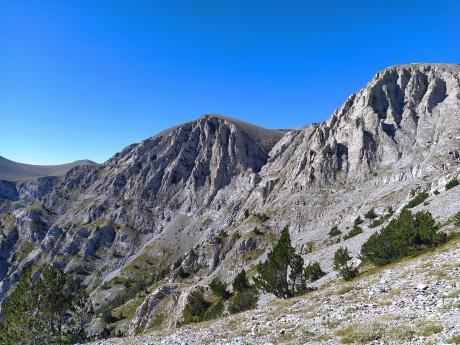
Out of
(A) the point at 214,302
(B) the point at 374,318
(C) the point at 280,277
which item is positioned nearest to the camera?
(B) the point at 374,318

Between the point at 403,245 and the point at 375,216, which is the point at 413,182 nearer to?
the point at 375,216

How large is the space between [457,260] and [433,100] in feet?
653

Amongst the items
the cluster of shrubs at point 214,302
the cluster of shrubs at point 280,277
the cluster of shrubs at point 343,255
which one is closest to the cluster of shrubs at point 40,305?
the cluster of shrubs at point 280,277

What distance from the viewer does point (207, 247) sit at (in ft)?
647

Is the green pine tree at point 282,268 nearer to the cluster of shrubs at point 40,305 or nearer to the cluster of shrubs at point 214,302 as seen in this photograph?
the cluster of shrubs at point 214,302

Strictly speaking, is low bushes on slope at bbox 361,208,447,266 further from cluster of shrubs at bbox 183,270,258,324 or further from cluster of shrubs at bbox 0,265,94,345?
cluster of shrubs at bbox 0,265,94,345

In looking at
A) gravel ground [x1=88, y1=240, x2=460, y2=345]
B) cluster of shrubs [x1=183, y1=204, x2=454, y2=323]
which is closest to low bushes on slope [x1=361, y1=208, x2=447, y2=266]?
cluster of shrubs [x1=183, y1=204, x2=454, y2=323]

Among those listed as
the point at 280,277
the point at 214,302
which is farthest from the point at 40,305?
the point at 214,302

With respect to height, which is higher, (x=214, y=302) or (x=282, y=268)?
(x=282, y=268)

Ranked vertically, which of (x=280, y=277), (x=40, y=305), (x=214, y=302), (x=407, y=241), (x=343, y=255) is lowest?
(x=214, y=302)

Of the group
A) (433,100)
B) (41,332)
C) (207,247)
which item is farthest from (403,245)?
(433,100)

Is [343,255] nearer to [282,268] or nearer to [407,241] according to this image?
[407,241]

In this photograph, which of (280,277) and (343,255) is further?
(343,255)

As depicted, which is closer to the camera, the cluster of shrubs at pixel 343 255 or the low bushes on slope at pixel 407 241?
the low bushes on slope at pixel 407 241
